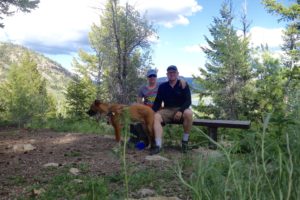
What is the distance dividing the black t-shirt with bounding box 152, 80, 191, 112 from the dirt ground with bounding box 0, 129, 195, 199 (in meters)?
0.88

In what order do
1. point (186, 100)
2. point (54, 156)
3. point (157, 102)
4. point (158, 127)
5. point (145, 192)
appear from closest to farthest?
point (145, 192) → point (54, 156) → point (158, 127) → point (186, 100) → point (157, 102)

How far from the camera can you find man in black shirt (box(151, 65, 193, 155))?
709 cm

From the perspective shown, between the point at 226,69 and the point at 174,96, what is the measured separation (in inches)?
990

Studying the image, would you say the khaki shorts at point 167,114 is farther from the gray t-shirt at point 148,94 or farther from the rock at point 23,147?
the rock at point 23,147

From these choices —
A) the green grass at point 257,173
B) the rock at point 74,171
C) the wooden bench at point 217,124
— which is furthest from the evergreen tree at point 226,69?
the green grass at point 257,173

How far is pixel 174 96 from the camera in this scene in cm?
736

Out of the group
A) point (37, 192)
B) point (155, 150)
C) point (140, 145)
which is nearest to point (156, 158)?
point (155, 150)

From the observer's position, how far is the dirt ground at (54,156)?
515cm

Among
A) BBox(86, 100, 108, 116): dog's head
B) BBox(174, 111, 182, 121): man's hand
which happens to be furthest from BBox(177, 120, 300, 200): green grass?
BBox(86, 100, 108, 116): dog's head

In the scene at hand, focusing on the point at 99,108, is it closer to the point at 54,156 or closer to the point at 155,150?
the point at 54,156

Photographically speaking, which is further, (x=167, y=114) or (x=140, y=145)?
(x=167, y=114)

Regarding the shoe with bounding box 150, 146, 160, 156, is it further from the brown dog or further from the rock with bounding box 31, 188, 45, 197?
the rock with bounding box 31, 188, 45, 197

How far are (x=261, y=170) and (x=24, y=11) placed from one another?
1501 centimetres

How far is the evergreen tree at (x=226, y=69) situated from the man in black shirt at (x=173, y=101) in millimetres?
21445
